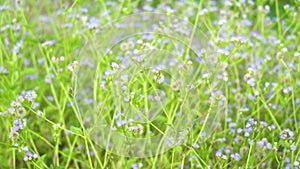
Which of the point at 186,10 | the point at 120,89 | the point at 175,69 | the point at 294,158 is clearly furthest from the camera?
the point at 186,10

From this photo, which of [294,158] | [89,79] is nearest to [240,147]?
[294,158]

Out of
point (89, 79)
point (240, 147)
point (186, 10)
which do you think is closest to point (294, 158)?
point (240, 147)

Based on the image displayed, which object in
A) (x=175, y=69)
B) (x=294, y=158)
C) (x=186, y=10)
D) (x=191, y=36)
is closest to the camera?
(x=294, y=158)

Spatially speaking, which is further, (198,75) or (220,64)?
(198,75)

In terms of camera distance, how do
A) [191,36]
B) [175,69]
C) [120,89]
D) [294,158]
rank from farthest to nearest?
1. [191,36]
2. [175,69]
3. [294,158]
4. [120,89]

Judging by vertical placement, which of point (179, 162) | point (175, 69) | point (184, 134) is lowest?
point (179, 162)

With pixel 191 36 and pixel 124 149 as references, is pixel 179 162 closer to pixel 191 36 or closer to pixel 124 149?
pixel 124 149

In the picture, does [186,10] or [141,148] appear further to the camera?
[186,10]

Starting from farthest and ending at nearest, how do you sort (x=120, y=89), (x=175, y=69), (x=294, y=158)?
(x=175, y=69)
(x=294, y=158)
(x=120, y=89)

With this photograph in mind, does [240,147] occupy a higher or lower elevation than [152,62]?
lower
